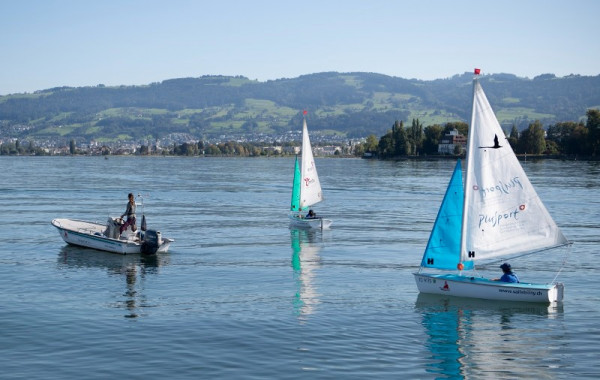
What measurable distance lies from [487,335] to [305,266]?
1805cm

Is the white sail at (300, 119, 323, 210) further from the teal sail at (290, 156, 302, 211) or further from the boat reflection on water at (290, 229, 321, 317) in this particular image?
the boat reflection on water at (290, 229, 321, 317)

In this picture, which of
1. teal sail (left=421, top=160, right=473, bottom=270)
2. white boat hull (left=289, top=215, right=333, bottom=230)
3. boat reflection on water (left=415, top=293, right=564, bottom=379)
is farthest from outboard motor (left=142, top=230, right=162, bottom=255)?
teal sail (left=421, top=160, right=473, bottom=270)

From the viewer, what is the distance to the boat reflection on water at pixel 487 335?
1064 inches

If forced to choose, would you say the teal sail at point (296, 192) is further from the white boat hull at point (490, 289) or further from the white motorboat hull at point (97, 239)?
the white boat hull at point (490, 289)

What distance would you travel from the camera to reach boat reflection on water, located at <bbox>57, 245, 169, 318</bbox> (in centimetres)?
4047

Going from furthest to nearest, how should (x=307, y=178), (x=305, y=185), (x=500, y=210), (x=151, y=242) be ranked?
(x=305, y=185), (x=307, y=178), (x=151, y=242), (x=500, y=210)

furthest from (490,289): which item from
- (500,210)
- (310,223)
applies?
(310,223)

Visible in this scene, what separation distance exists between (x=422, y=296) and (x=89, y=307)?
52.5 feet

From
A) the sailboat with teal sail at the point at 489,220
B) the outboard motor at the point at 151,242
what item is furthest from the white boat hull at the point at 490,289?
the outboard motor at the point at 151,242

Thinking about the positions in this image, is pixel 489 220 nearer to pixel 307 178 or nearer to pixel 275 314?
pixel 275 314

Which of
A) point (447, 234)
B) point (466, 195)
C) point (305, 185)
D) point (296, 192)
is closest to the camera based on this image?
point (466, 195)

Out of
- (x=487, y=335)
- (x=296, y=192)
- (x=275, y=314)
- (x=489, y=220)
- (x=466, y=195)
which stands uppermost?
(x=466, y=195)

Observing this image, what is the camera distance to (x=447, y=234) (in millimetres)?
35188

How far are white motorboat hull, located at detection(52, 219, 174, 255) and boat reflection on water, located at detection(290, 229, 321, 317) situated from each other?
9485 millimetres
